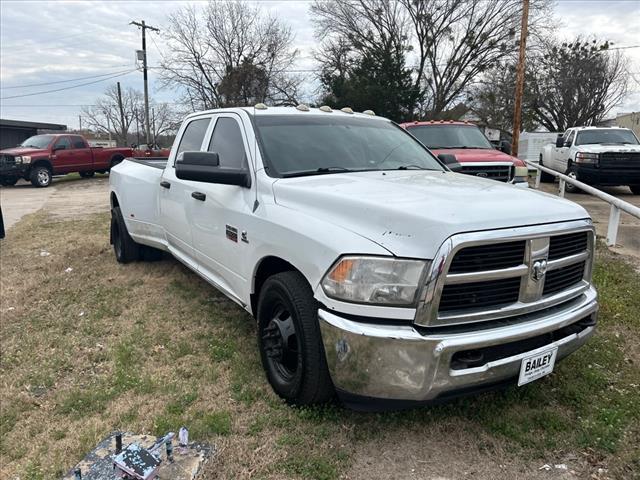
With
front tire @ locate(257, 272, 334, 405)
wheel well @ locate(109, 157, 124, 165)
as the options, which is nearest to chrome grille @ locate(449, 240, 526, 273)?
front tire @ locate(257, 272, 334, 405)

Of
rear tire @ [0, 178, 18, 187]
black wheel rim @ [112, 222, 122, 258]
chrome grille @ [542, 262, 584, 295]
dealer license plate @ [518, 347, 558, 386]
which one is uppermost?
chrome grille @ [542, 262, 584, 295]

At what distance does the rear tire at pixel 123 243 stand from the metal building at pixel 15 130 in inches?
1104

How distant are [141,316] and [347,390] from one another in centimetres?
293

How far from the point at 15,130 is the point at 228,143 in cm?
3387

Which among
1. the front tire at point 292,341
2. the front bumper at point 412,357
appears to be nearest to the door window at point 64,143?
the front tire at point 292,341

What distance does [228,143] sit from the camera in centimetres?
405

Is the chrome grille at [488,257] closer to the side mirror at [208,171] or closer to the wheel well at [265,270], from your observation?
the wheel well at [265,270]

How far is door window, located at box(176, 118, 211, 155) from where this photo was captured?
459 cm

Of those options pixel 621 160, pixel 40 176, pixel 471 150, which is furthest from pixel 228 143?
pixel 40 176

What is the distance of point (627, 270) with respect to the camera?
5.73 m

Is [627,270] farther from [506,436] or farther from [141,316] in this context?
[141,316]

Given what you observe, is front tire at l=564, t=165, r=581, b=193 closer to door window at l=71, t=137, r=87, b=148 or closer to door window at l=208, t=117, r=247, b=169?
door window at l=208, t=117, r=247, b=169

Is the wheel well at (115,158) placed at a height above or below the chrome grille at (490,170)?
below

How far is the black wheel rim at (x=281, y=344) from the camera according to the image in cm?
297
